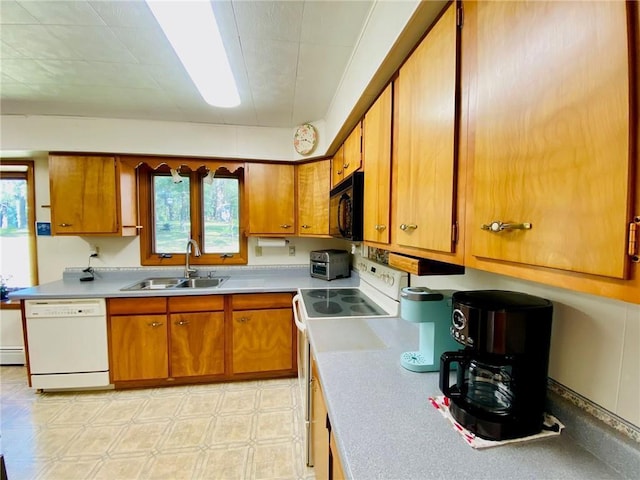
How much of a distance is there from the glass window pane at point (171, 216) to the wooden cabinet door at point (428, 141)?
2.52 metres

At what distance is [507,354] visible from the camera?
0.69 metres

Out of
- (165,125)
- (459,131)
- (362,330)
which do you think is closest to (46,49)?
(165,125)

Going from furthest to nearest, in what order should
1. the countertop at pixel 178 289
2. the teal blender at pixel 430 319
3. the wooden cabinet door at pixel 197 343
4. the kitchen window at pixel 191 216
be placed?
the kitchen window at pixel 191 216, the wooden cabinet door at pixel 197 343, the countertop at pixel 178 289, the teal blender at pixel 430 319

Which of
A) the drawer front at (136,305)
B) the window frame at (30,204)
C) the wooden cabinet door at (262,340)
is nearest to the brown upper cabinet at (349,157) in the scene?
the wooden cabinet door at (262,340)

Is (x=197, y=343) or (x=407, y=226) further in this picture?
(x=197, y=343)

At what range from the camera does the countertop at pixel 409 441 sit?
2.02 ft

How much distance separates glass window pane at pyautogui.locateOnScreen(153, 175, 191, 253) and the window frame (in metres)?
1.14

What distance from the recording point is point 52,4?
4.13 ft

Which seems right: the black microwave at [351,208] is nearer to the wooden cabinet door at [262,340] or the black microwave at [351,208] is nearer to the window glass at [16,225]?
the wooden cabinet door at [262,340]

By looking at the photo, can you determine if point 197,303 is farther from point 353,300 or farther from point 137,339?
point 353,300

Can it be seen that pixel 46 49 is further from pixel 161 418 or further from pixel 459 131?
pixel 161 418

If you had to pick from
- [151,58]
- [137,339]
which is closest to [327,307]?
[137,339]

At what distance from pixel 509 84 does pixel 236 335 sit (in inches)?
99.0

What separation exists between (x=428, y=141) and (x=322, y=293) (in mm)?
1565
